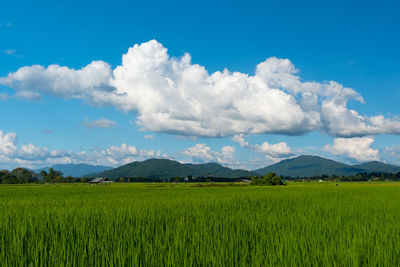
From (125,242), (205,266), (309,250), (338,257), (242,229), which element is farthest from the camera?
(242,229)

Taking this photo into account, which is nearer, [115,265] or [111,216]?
[115,265]

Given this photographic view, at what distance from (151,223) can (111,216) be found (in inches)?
58.2

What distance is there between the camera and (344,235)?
558 centimetres

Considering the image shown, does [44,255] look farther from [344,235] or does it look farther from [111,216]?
[344,235]

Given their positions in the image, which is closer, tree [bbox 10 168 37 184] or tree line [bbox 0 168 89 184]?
tree line [bbox 0 168 89 184]

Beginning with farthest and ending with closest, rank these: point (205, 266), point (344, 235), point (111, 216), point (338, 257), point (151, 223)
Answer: point (111, 216) < point (151, 223) < point (344, 235) < point (338, 257) < point (205, 266)

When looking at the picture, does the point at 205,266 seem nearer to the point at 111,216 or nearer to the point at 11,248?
the point at 11,248

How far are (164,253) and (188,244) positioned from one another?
1.89 feet

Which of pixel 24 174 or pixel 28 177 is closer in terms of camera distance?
pixel 28 177

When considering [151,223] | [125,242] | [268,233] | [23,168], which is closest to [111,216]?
[151,223]

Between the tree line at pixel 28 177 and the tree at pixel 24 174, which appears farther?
the tree at pixel 24 174

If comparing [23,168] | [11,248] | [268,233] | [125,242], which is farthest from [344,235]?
[23,168]

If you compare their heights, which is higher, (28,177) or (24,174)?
(24,174)

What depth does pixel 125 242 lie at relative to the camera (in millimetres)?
4973
